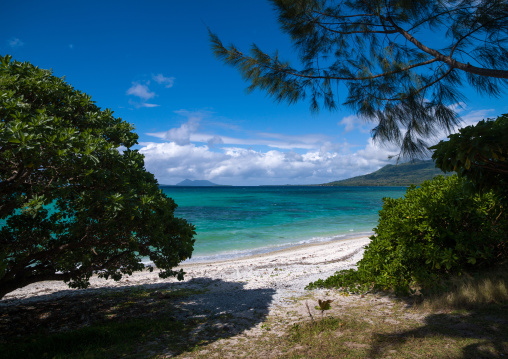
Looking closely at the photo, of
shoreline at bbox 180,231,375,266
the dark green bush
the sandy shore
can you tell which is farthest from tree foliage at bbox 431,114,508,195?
shoreline at bbox 180,231,375,266

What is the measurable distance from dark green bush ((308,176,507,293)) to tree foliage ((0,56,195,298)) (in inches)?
163

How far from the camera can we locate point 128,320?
569 centimetres

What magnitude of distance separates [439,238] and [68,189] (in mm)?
6377

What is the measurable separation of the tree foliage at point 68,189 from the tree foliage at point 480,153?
160 inches

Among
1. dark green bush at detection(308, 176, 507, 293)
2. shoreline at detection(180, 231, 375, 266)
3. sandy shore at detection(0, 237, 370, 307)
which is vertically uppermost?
dark green bush at detection(308, 176, 507, 293)

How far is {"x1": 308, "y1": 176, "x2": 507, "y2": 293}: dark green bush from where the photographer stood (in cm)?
555

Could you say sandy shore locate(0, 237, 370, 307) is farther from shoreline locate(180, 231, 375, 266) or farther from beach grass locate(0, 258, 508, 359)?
shoreline locate(180, 231, 375, 266)

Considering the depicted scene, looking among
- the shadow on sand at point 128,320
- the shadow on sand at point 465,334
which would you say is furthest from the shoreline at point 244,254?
the shadow on sand at point 465,334

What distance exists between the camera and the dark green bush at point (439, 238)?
5.55 m

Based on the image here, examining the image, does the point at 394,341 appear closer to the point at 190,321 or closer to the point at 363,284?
the point at 363,284

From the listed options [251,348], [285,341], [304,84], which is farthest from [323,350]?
[304,84]

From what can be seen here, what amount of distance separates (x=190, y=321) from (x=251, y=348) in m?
1.77

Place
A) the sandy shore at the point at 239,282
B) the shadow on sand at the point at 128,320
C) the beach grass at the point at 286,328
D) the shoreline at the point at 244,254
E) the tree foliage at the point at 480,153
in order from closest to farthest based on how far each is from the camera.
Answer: the tree foliage at the point at 480,153 < the beach grass at the point at 286,328 < the shadow on sand at the point at 128,320 < the sandy shore at the point at 239,282 < the shoreline at the point at 244,254

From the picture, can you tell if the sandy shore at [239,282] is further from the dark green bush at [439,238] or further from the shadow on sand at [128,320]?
the dark green bush at [439,238]
